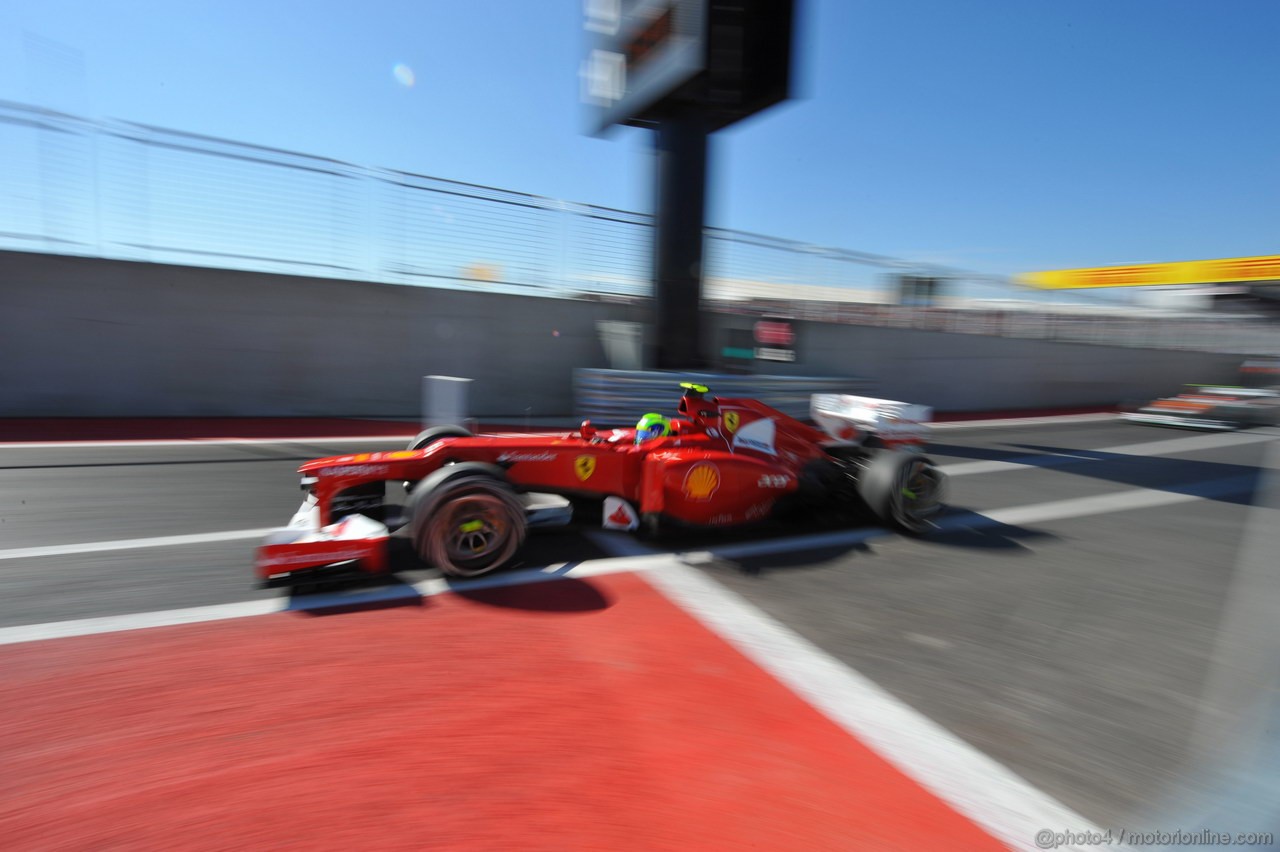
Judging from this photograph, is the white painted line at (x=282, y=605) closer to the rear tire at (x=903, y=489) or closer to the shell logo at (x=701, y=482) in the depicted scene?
the shell logo at (x=701, y=482)

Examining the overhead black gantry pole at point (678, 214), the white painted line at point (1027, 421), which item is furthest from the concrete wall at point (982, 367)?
the overhead black gantry pole at point (678, 214)

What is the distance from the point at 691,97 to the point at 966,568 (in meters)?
8.63

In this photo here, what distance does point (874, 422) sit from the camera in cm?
606

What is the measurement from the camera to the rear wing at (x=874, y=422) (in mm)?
6074

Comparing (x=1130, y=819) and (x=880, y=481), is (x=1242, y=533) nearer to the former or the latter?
(x=880, y=481)

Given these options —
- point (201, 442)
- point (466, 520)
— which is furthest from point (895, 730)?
point (201, 442)

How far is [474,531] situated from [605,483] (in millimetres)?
1022

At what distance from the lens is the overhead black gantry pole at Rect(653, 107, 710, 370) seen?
10.8 meters

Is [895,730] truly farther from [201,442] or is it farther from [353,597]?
[201,442]

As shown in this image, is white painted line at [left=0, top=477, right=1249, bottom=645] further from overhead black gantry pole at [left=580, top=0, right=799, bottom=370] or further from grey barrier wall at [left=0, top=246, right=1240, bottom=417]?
grey barrier wall at [left=0, top=246, right=1240, bottom=417]

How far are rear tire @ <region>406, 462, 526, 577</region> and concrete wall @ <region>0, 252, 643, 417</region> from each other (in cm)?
807

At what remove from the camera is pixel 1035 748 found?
254 cm

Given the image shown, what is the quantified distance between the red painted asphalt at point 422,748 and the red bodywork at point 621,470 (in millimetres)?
483

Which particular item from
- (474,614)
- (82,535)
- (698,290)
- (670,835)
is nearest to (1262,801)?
(670,835)
